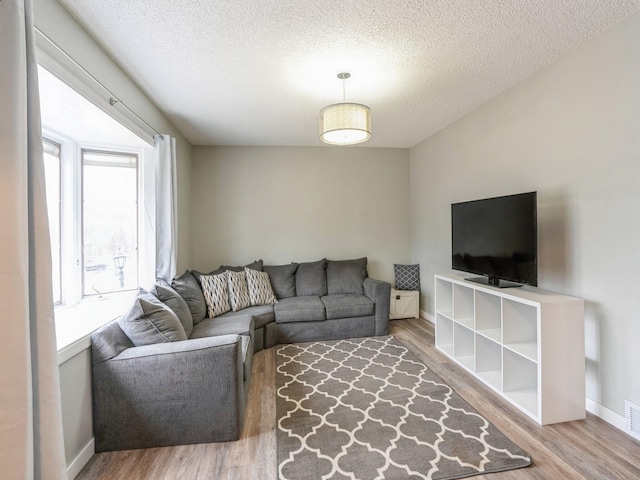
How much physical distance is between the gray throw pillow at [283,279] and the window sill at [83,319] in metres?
1.60

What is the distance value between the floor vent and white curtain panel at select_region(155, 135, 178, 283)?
11.8 feet

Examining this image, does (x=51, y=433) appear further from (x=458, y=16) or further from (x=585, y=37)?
(x=585, y=37)

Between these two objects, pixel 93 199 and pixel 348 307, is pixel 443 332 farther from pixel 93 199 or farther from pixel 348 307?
pixel 93 199

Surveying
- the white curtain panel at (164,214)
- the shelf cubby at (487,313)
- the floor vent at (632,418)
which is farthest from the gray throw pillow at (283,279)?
the floor vent at (632,418)

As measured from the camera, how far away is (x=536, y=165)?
8.24 feet

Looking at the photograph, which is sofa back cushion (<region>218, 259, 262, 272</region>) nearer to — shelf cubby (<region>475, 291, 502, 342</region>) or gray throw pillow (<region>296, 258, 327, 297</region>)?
gray throw pillow (<region>296, 258, 327, 297</region>)

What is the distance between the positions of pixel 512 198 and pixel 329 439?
7.20ft

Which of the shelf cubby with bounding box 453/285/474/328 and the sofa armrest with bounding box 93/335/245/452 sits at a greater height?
the shelf cubby with bounding box 453/285/474/328

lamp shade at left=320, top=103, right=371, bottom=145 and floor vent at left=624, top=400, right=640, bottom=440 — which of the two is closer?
floor vent at left=624, top=400, right=640, bottom=440

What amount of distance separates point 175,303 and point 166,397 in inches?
36.2

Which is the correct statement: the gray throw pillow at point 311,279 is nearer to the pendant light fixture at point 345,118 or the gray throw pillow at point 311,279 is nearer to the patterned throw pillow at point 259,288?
the patterned throw pillow at point 259,288

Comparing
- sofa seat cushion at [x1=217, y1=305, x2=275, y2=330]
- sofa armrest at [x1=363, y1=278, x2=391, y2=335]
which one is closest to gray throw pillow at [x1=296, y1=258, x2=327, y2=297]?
sofa seat cushion at [x1=217, y1=305, x2=275, y2=330]

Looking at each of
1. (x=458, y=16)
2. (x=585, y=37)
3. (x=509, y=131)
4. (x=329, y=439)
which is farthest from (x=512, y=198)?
(x=329, y=439)

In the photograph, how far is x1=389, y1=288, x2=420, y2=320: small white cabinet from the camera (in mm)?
4293
